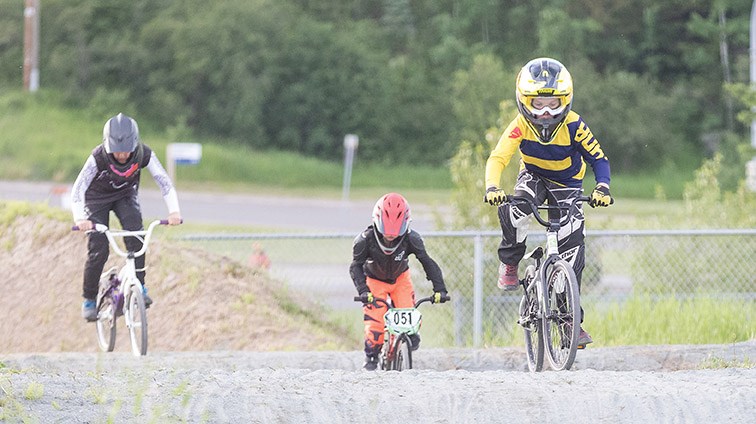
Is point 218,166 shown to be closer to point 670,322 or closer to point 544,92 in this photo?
point 670,322

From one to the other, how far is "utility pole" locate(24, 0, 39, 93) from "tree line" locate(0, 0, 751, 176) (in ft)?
2.82

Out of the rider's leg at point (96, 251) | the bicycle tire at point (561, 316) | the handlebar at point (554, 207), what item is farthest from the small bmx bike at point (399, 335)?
the rider's leg at point (96, 251)

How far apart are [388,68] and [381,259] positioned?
40.1 m

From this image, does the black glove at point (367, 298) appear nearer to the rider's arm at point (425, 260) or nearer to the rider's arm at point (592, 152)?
the rider's arm at point (425, 260)

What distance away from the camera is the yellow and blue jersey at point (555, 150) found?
27.8ft

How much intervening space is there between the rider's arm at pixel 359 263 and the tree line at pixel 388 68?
32646mm

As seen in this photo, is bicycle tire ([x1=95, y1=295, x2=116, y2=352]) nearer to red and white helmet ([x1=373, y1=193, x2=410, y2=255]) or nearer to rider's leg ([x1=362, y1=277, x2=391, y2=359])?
rider's leg ([x1=362, y1=277, x2=391, y2=359])

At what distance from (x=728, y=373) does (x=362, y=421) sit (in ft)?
7.16

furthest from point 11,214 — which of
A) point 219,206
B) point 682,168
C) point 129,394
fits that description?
point 682,168

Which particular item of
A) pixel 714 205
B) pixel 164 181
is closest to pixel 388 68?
pixel 714 205

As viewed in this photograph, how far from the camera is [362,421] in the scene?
19.0 feet

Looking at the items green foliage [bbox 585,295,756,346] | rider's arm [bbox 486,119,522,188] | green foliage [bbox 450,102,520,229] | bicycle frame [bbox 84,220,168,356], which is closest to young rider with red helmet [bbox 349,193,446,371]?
rider's arm [bbox 486,119,522,188]

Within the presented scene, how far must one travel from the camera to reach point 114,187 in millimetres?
10938

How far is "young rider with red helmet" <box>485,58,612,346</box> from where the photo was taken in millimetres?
8211
